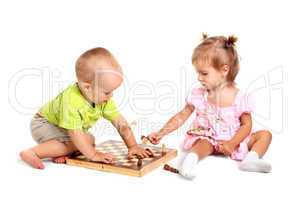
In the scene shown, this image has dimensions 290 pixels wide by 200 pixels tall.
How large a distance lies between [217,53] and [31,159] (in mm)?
883

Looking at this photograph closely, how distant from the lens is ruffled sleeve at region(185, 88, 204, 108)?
2.47 meters

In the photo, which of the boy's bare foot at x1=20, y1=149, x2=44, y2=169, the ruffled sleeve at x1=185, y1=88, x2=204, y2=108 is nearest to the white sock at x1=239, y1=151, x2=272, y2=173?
the ruffled sleeve at x1=185, y1=88, x2=204, y2=108

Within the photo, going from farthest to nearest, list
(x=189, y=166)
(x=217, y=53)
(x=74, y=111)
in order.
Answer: (x=217, y=53) < (x=74, y=111) < (x=189, y=166)

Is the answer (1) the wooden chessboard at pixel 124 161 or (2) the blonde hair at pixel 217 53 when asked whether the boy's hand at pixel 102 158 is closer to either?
(1) the wooden chessboard at pixel 124 161

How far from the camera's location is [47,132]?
2.33 metres

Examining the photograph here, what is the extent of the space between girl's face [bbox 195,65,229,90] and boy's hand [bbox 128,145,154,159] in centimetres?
38

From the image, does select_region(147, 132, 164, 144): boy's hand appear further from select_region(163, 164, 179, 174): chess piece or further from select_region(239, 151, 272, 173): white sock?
select_region(239, 151, 272, 173): white sock

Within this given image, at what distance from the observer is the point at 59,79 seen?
2.97 meters

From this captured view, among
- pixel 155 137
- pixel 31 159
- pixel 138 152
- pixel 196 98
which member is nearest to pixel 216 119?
pixel 196 98

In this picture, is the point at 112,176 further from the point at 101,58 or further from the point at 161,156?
the point at 101,58

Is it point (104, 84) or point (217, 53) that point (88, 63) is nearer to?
point (104, 84)

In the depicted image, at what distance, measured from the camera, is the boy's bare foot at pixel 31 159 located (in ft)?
Result: 7.25

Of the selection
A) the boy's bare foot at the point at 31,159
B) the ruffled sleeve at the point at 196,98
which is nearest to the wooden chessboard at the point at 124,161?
the boy's bare foot at the point at 31,159

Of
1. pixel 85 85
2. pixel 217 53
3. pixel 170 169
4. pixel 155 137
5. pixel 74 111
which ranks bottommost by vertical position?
pixel 170 169
